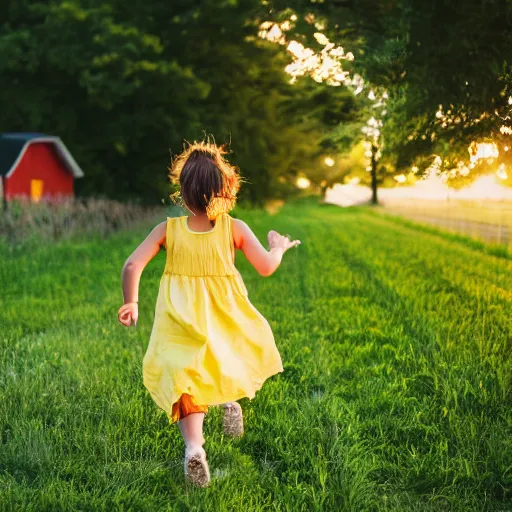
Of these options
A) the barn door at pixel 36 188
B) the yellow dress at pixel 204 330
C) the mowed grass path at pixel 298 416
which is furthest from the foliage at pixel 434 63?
the barn door at pixel 36 188

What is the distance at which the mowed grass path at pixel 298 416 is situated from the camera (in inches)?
134

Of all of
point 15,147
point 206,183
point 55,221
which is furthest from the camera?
point 15,147

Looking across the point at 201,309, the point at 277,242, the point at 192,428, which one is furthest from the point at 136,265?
the point at 192,428

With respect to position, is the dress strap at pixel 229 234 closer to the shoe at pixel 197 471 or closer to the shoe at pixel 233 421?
the shoe at pixel 233 421

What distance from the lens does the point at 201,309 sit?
3.66m

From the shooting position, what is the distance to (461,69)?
204 inches

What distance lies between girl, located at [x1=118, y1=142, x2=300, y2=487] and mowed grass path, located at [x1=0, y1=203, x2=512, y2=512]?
40 centimetres

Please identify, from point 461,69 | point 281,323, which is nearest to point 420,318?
point 281,323

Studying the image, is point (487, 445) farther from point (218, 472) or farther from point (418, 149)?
point (418, 149)

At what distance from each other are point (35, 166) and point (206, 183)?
1865 centimetres

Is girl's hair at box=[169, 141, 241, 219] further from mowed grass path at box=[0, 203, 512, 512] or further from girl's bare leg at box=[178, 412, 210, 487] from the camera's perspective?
mowed grass path at box=[0, 203, 512, 512]

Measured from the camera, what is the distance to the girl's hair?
12.2 feet

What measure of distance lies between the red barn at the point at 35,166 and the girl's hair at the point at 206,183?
16.2 metres

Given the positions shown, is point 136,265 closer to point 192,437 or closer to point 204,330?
point 204,330
